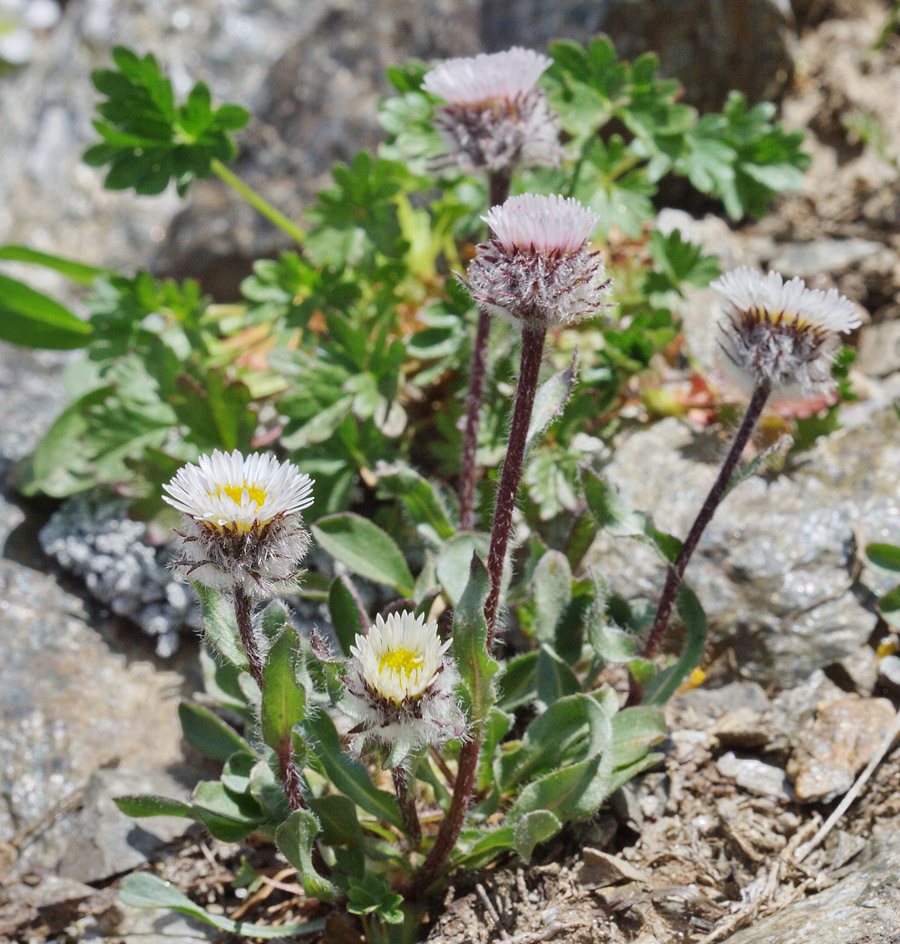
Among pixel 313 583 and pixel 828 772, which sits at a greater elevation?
pixel 313 583

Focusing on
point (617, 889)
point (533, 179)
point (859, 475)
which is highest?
point (533, 179)

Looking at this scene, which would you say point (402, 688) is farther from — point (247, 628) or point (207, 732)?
point (207, 732)

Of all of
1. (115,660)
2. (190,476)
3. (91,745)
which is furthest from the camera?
(115,660)

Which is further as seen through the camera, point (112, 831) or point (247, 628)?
point (112, 831)

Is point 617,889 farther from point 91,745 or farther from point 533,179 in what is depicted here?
point 533,179

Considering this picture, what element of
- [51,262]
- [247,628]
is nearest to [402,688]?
[247,628]

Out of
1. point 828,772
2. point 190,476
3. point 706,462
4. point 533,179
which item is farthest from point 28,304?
point 828,772

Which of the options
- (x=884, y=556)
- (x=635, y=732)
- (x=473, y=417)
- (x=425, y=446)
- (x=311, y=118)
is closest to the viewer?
(x=635, y=732)

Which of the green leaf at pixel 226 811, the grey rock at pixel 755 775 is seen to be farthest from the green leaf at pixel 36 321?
the grey rock at pixel 755 775
